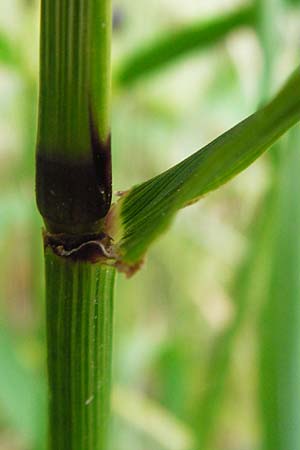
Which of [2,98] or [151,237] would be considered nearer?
[151,237]

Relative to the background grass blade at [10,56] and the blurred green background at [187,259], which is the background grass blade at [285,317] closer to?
the blurred green background at [187,259]

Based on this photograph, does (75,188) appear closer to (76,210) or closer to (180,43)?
(76,210)

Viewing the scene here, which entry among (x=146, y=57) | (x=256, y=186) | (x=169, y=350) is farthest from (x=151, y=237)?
(x=256, y=186)

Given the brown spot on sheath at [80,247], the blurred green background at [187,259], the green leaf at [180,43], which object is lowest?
the blurred green background at [187,259]

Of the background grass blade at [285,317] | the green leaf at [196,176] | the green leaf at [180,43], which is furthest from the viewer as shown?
the green leaf at [180,43]

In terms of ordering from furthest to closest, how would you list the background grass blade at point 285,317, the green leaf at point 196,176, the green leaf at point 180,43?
the green leaf at point 180,43 → the background grass blade at point 285,317 → the green leaf at point 196,176

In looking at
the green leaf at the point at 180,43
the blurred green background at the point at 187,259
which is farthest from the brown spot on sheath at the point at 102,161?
the green leaf at the point at 180,43

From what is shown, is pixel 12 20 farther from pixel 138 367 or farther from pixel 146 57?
pixel 138 367

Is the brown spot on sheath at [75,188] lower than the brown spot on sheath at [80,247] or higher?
higher

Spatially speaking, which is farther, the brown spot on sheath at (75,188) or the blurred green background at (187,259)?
the blurred green background at (187,259)
